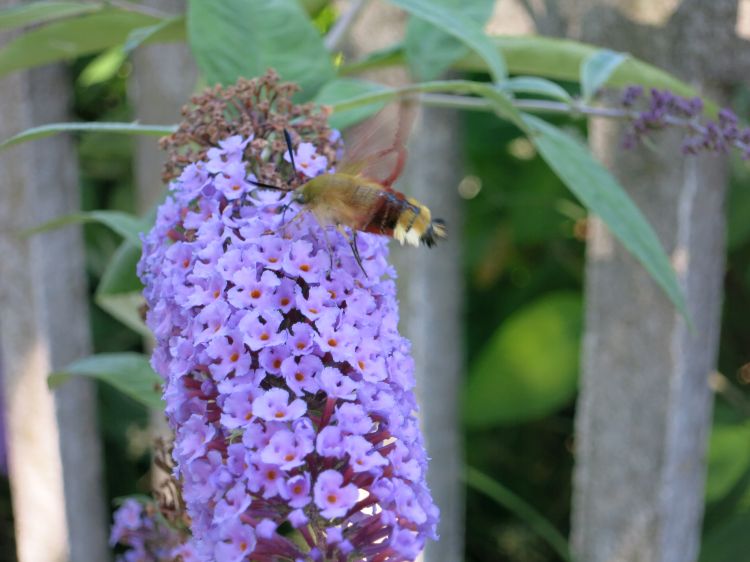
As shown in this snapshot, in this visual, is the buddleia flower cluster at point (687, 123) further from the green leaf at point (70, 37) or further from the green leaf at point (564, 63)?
the green leaf at point (70, 37)

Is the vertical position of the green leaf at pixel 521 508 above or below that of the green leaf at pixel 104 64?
below

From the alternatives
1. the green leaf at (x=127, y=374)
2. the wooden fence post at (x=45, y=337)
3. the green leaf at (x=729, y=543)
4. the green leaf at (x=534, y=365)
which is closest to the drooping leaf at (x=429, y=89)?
the green leaf at (x=127, y=374)

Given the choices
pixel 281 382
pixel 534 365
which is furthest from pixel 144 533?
pixel 534 365

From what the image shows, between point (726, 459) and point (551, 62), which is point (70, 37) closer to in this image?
point (551, 62)

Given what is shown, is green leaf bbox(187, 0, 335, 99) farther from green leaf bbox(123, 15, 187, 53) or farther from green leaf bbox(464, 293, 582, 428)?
green leaf bbox(464, 293, 582, 428)

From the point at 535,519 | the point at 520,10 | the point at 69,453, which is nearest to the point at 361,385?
the point at 520,10

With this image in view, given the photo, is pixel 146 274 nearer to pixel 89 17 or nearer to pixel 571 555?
pixel 89 17

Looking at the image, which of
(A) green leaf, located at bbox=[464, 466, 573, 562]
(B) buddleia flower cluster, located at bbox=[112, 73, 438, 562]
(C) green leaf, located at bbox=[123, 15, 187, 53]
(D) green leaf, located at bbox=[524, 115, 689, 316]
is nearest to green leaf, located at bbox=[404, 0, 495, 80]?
(D) green leaf, located at bbox=[524, 115, 689, 316]
